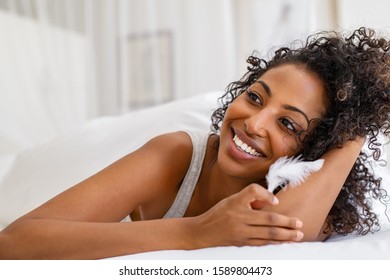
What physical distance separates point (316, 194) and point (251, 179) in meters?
0.21

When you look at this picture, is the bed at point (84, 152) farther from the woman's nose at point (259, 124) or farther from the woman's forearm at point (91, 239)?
the woman's forearm at point (91, 239)

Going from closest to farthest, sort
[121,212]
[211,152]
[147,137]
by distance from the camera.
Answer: [121,212], [211,152], [147,137]

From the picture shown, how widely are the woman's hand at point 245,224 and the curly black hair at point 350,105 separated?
0.27 m

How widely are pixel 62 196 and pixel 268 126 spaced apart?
46 centimetres

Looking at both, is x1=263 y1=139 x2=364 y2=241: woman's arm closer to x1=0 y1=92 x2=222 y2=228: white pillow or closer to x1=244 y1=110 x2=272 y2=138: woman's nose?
x1=244 y1=110 x2=272 y2=138: woman's nose

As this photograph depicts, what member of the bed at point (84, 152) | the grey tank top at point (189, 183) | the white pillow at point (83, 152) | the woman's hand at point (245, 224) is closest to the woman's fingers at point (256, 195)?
the woman's hand at point (245, 224)

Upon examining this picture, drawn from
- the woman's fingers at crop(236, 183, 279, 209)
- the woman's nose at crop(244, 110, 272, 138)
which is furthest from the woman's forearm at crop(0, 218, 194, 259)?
the woman's nose at crop(244, 110, 272, 138)

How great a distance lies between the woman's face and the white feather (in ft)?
0.16

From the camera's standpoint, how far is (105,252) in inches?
39.3

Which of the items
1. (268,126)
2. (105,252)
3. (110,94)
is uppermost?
(268,126)

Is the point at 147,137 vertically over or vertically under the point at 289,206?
under
